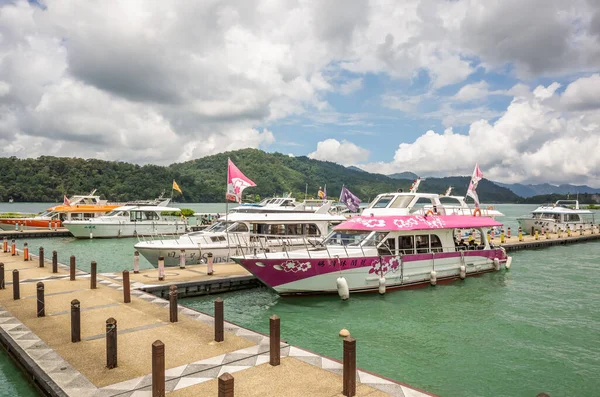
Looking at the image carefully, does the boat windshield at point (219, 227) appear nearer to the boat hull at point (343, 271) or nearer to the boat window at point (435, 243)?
the boat hull at point (343, 271)

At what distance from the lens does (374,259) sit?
58.4 ft

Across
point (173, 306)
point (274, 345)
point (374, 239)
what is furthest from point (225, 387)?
point (374, 239)

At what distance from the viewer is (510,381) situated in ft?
32.7

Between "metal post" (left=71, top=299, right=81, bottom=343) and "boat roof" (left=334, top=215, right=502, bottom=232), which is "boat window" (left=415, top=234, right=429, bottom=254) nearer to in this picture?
"boat roof" (left=334, top=215, right=502, bottom=232)

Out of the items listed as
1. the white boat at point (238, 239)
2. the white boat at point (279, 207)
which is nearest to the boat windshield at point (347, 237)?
the white boat at point (238, 239)

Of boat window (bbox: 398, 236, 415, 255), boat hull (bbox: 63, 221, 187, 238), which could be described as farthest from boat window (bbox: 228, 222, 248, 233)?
boat hull (bbox: 63, 221, 187, 238)

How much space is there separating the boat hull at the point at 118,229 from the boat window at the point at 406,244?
26785mm

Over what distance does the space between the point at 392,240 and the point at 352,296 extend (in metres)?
3.30

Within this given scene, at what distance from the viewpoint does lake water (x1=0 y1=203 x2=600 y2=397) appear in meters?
9.96

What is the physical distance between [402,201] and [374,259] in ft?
14.5

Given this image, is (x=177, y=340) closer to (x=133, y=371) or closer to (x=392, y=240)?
(x=133, y=371)

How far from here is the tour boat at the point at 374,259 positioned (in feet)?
54.3

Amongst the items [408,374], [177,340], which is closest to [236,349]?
[177,340]

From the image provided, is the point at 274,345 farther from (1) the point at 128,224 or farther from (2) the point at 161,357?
(1) the point at 128,224
